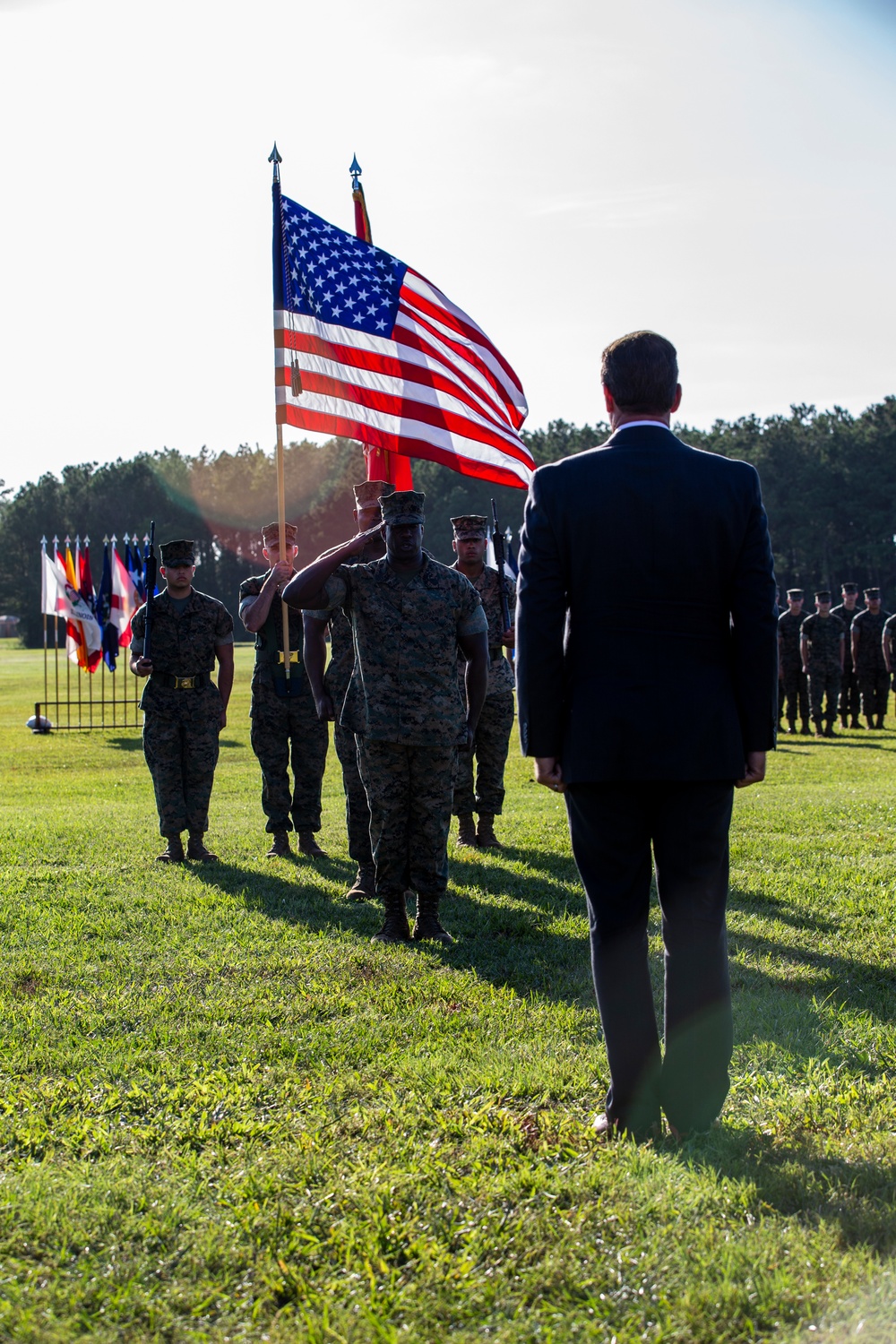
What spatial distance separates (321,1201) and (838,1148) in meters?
1.56

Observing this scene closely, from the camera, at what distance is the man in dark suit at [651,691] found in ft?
11.8

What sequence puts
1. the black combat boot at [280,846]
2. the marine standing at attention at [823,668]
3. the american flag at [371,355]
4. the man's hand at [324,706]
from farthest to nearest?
the marine standing at attention at [823,668] → the black combat boot at [280,846] → the american flag at [371,355] → the man's hand at [324,706]

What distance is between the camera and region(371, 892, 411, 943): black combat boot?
6.43m

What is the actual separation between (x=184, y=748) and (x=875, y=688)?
1594 cm

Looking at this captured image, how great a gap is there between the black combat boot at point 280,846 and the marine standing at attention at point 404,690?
2837mm

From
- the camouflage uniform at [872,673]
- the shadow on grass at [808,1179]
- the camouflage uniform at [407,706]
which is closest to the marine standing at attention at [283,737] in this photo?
the camouflage uniform at [407,706]

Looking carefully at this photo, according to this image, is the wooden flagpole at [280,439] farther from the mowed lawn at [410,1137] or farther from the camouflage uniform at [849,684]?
the camouflage uniform at [849,684]

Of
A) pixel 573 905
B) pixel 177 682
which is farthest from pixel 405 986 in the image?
pixel 177 682

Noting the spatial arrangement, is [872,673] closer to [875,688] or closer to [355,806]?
[875,688]

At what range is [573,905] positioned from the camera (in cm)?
732

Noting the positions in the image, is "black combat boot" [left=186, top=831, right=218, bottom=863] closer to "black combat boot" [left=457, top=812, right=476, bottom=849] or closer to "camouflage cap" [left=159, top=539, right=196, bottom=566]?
"black combat boot" [left=457, top=812, right=476, bottom=849]

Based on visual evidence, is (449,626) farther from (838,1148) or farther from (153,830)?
(153,830)

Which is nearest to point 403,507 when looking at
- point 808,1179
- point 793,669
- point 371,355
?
point 371,355

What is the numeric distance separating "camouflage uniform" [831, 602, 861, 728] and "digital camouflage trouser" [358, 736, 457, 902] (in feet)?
55.7
